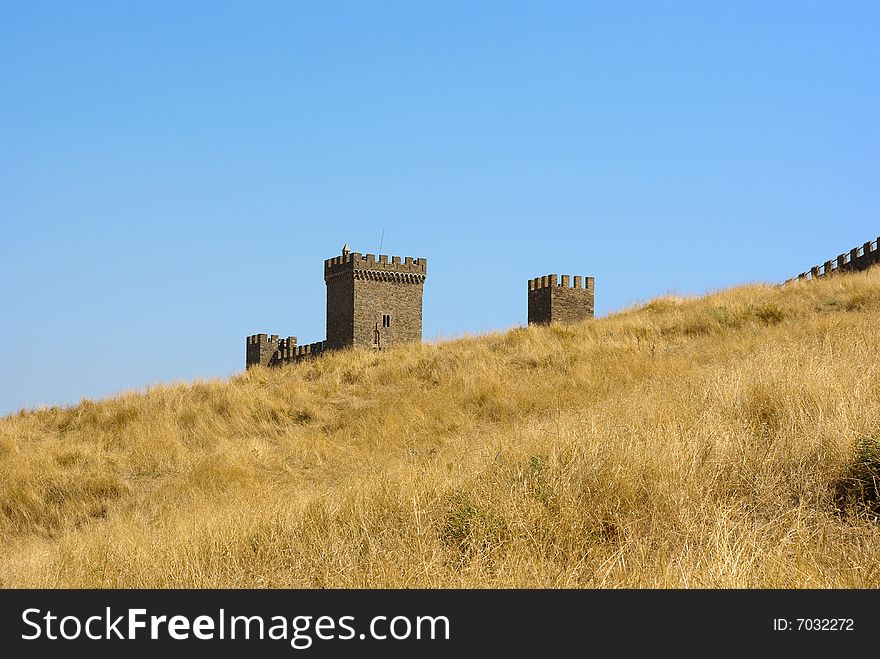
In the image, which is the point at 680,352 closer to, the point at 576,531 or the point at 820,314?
the point at 820,314

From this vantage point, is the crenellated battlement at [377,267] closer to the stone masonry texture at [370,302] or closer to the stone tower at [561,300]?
the stone masonry texture at [370,302]

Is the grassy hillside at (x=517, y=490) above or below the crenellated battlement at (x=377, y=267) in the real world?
below

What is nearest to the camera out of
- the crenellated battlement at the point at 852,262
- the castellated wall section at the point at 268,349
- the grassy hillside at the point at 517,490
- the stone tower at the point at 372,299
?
the grassy hillside at the point at 517,490

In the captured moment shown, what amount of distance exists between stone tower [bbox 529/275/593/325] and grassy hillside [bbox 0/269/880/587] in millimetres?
22456

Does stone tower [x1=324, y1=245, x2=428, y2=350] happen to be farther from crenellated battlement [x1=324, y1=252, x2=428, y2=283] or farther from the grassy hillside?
the grassy hillside

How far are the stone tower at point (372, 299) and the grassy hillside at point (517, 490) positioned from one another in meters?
39.5

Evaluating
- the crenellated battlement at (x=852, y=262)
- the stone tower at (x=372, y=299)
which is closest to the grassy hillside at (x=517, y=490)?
the crenellated battlement at (x=852, y=262)

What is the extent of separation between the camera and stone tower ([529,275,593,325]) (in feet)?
124

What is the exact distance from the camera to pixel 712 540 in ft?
17.8

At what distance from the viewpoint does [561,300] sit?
37.8 metres

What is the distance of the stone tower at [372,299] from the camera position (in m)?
54.7

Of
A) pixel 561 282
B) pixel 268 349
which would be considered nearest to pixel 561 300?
pixel 561 282

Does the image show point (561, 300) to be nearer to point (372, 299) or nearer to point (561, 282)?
point (561, 282)
